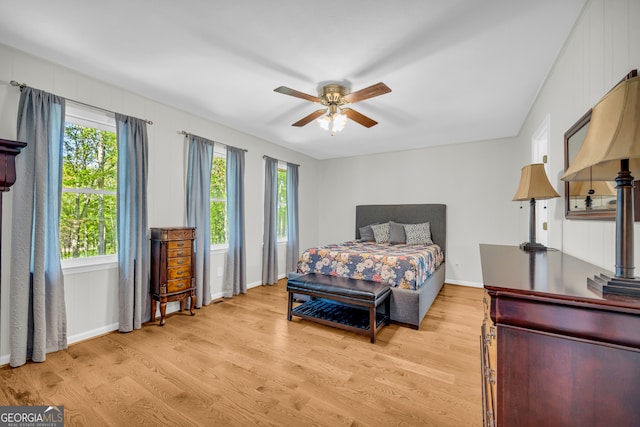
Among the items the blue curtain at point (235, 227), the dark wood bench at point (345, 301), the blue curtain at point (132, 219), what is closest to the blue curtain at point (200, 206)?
the blue curtain at point (235, 227)

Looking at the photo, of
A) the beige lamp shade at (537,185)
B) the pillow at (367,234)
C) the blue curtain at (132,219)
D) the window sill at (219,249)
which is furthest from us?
the pillow at (367,234)

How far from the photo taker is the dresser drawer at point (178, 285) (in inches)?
124

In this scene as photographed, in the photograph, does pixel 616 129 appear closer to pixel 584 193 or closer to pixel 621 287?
pixel 621 287

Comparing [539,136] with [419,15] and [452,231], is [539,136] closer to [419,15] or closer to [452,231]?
[419,15]

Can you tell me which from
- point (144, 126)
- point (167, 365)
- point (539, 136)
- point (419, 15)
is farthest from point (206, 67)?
point (539, 136)

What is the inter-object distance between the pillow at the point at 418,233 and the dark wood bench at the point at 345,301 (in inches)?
78.3

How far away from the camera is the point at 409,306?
9.96ft

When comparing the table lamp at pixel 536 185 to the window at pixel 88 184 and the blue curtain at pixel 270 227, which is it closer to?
the blue curtain at pixel 270 227

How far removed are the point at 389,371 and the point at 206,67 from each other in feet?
10.2

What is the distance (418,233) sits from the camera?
493 centimetres

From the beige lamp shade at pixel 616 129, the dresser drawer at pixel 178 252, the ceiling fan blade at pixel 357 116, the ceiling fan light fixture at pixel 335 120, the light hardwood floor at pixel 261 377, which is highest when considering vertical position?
the ceiling fan blade at pixel 357 116

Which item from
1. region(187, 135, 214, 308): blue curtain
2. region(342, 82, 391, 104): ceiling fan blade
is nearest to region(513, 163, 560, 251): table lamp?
region(342, 82, 391, 104): ceiling fan blade

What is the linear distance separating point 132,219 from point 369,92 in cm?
279

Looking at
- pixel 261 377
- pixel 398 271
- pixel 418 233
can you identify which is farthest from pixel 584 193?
pixel 418 233
